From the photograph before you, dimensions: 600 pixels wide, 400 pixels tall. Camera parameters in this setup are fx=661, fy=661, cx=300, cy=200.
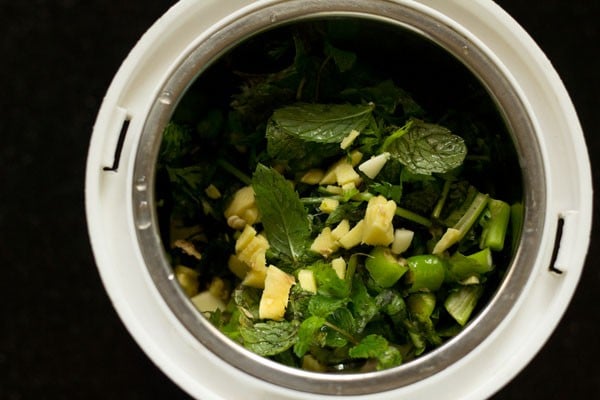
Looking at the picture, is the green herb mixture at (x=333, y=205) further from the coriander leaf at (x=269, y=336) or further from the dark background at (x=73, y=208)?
the dark background at (x=73, y=208)

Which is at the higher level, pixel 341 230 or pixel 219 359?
pixel 341 230

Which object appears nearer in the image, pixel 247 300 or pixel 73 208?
pixel 247 300

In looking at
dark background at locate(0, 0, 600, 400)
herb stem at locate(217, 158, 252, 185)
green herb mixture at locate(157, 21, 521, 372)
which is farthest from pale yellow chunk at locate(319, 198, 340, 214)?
dark background at locate(0, 0, 600, 400)

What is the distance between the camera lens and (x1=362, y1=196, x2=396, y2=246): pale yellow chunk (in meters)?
0.68

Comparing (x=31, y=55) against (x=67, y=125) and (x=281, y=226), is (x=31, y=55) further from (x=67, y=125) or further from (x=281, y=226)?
(x=281, y=226)

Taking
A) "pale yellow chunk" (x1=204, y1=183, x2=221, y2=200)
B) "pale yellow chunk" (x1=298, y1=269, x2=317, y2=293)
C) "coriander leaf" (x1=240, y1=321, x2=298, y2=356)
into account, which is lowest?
"coriander leaf" (x1=240, y1=321, x2=298, y2=356)

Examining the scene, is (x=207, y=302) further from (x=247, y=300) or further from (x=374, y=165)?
(x=374, y=165)

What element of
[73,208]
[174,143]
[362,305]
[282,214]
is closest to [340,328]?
[362,305]

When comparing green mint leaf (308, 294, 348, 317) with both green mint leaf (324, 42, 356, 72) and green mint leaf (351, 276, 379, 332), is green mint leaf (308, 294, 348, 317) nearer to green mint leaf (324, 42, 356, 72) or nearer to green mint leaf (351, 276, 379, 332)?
green mint leaf (351, 276, 379, 332)

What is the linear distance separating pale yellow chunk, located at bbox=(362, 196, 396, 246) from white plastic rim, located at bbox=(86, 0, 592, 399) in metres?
0.14

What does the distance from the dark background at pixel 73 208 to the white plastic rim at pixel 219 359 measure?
0.27 meters

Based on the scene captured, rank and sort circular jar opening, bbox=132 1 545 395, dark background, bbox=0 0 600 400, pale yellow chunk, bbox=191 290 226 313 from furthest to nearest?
dark background, bbox=0 0 600 400 → pale yellow chunk, bbox=191 290 226 313 → circular jar opening, bbox=132 1 545 395

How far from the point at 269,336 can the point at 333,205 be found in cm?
16

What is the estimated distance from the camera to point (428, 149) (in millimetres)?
713
